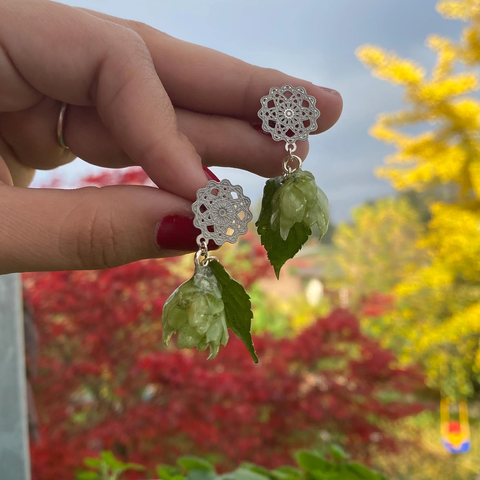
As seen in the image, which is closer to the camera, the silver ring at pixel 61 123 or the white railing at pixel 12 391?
the silver ring at pixel 61 123

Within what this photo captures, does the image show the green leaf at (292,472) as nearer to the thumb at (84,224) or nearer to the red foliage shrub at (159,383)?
the thumb at (84,224)

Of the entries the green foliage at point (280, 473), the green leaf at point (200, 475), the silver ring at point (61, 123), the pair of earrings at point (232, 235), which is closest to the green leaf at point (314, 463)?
the green foliage at point (280, 473)

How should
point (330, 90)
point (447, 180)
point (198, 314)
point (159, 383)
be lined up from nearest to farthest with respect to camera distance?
point (198, 314)
point (330, 90)
point (159, 383)
point (447, 180)

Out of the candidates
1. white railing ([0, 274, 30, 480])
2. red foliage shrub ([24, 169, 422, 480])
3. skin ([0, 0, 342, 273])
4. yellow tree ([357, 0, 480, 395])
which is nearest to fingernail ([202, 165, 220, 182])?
skin ([0, 0, 342, 273])

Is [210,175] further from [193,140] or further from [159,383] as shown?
[159,383]

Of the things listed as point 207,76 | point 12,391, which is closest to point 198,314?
point 207,76

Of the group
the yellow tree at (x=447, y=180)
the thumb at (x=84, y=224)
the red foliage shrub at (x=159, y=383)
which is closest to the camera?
the thumb at (x=84, y=224)

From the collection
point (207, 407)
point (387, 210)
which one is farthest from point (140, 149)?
point (387, 210)
